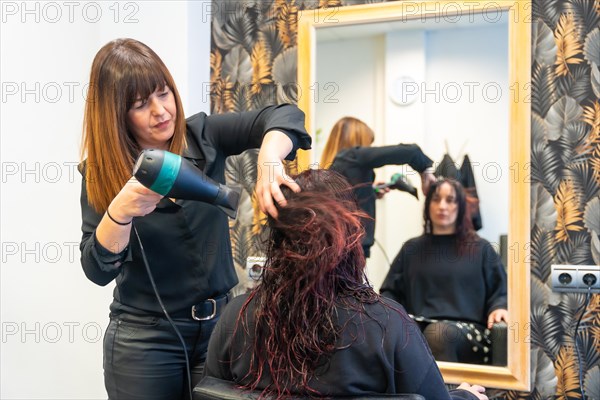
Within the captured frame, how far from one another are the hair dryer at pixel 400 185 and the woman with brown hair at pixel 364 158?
39 mm

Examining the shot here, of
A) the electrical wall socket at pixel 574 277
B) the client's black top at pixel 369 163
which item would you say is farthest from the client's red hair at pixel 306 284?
the electrical wall socket at pixel 574 277

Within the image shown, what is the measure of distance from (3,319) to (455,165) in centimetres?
183

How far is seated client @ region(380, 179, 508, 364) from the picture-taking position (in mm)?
2215

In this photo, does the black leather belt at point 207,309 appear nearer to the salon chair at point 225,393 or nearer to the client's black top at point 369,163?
the salon chair at point 225,393

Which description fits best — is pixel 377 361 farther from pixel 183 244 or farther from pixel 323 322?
pixel 183 244

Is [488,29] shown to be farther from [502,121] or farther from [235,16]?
[235,16]

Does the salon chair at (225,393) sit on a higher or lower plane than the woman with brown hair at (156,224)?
lower

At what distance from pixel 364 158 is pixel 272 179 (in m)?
1.20

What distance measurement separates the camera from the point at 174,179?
121 cm

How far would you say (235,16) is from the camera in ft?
8.67

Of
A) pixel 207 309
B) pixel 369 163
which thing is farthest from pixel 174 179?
pixel 369 163

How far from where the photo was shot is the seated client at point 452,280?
221cm

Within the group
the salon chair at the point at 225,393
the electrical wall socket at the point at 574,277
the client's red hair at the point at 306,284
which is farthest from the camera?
the electrical wall socket at the point at 574,277

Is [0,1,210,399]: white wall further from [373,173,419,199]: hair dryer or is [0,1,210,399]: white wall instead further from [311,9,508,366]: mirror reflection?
[373,173,419,199]: hair dryer
